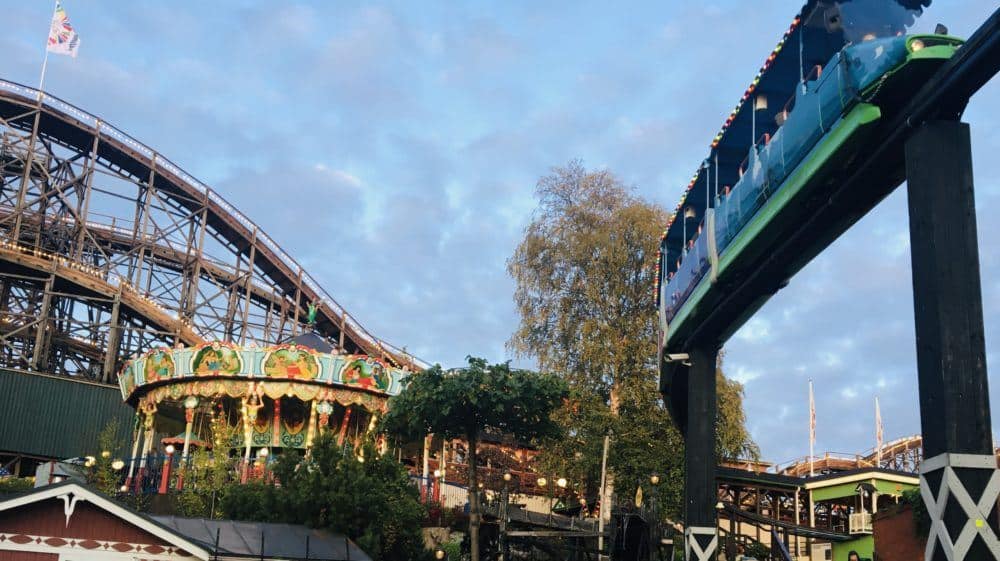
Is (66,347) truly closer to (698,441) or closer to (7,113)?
(7,113)

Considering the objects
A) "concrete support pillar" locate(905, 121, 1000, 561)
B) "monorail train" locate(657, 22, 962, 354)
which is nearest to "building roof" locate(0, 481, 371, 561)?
"monorail train" locate(657, 22, 962, 354)

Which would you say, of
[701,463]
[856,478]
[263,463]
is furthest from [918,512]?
[263,463]

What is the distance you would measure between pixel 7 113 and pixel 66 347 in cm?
1106

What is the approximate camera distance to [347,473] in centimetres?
2270

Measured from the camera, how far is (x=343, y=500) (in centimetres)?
2189

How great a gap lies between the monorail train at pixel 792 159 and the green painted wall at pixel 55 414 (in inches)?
1173

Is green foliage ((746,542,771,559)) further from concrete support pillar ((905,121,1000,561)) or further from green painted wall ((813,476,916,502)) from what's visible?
concrete support pillar ((905,121,1000,561))

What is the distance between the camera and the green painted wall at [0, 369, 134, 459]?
4184 centimetres

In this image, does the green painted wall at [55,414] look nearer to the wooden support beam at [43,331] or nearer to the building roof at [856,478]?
the wooden support beam at [43,331]

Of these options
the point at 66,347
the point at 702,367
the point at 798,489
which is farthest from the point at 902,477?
the point at 66,347

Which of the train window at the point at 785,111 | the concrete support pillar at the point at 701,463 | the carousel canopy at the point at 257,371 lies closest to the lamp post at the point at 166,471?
the carousel canopy at the point at 257,371

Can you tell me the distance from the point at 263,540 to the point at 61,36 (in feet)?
129

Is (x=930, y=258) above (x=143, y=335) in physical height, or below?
below

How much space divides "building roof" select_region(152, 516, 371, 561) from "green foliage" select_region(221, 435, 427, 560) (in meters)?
1.17
